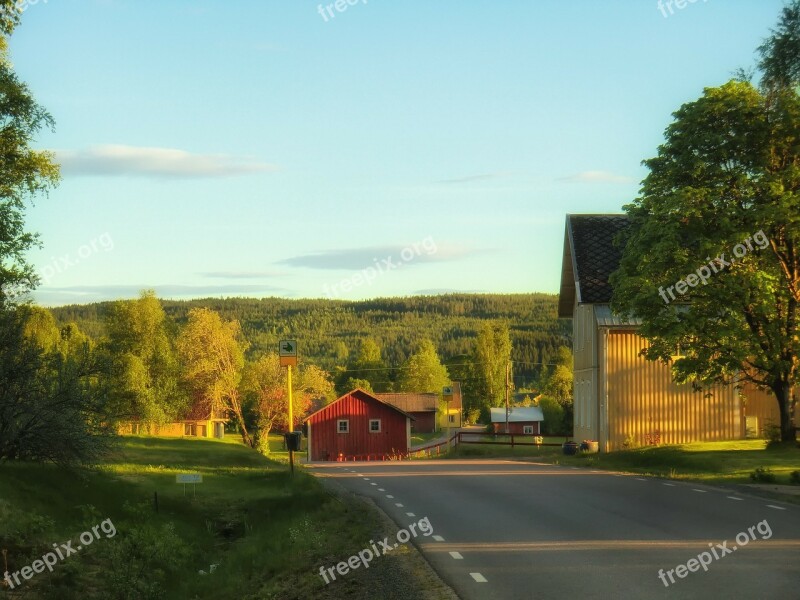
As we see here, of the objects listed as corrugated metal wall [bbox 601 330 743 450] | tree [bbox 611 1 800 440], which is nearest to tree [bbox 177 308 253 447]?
corrugated metal wall [bbox 601 330 743 450]

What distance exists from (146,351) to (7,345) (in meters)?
55.6

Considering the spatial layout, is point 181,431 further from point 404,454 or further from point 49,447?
point 49,447

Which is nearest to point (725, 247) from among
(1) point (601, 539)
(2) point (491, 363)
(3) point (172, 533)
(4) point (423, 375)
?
(1) point (601, 539)

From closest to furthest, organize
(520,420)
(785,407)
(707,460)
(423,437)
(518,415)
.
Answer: (707,460), (785,407), (520,420), (423,437), (518,415)

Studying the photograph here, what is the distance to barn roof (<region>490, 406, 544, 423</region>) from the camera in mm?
116812

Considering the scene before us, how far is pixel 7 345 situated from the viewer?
19.9 m

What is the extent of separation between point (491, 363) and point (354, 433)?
7257 centimetres

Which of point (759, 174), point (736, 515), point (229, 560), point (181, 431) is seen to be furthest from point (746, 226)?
point (181, 431)

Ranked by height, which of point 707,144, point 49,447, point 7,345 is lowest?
point 49,447

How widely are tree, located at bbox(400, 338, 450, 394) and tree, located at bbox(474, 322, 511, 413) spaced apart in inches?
284

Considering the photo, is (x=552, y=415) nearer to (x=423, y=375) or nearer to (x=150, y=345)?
(x=150, y=345)

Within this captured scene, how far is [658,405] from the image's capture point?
39.6 m

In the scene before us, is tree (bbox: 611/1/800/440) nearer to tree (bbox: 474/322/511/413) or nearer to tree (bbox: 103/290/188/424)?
tree (bbox: 103/290/188/424)

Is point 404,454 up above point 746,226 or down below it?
below
